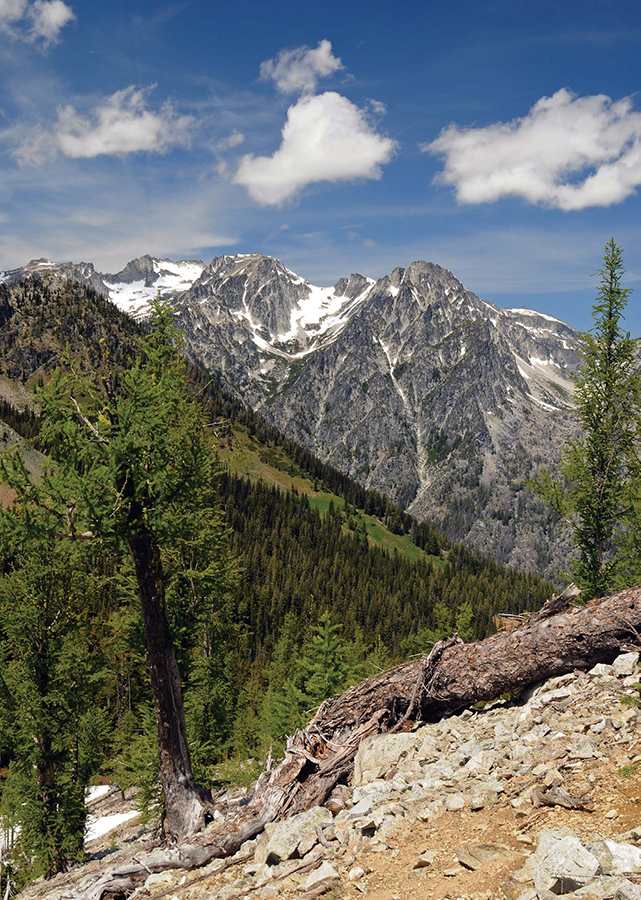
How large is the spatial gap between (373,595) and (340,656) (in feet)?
414

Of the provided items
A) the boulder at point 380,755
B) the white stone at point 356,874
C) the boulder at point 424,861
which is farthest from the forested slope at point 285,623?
the boulder at point 424,861

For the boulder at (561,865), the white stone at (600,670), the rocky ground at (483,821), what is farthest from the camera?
the white stone at (600,670)

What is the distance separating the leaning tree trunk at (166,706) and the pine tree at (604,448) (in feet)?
56.6

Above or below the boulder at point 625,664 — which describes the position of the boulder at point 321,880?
below

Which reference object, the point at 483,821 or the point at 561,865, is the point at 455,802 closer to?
the point at 483,821

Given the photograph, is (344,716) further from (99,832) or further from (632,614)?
(99,832)

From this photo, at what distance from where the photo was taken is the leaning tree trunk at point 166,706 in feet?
43.1

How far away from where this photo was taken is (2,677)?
98.7 feet

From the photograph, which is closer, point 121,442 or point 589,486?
point 121,442

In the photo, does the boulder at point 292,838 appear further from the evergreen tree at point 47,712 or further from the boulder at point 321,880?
the evergreen tree at point 47,712

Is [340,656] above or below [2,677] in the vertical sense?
below

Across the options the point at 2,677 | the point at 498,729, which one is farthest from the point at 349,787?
the point at 2,677

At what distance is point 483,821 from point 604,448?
19879 mm

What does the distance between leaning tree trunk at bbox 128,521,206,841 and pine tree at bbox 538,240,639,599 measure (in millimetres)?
17249
